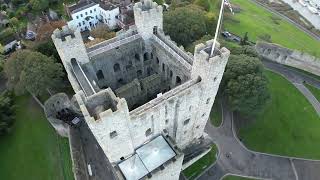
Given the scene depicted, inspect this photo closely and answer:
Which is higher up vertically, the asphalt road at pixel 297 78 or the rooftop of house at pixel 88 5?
the rooftop of house at pixel 88 5

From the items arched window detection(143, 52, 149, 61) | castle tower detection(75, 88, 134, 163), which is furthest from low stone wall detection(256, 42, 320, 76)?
castle tower detection(75, 88, 134, 163)

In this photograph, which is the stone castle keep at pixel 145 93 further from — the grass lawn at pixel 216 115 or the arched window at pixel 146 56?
the grass lawn at pixel 216 115

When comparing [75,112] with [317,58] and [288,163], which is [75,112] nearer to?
[288,163]

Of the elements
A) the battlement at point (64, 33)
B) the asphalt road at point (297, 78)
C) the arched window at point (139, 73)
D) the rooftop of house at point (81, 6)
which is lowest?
the asphalt road at point (297, 78)

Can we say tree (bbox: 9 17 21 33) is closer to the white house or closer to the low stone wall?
the white house

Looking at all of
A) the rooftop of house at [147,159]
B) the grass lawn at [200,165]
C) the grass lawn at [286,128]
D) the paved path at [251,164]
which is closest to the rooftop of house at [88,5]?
the paved path at [251,164]

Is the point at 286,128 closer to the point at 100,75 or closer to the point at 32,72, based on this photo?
the point at 100,75
